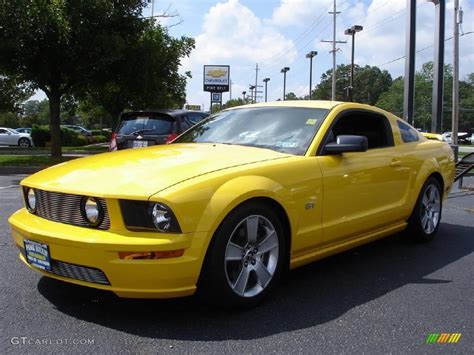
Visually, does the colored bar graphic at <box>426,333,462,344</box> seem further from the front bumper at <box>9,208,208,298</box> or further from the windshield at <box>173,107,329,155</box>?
the windshield at <box>173,107,329,155</box>

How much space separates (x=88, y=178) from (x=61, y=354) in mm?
1154

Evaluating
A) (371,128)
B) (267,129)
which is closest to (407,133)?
(371,128)

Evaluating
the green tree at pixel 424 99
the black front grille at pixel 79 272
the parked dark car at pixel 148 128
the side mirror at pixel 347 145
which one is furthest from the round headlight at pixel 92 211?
the green tree at pixel 424 99

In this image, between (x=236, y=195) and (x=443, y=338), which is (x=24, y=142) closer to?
(x=236, y=195)

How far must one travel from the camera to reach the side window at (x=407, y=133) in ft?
18.6

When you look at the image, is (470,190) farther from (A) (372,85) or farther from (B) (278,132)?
(A) (372,85)

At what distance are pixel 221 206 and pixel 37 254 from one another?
1265 mm

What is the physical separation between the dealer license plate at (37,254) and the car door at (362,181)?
6.83 ft

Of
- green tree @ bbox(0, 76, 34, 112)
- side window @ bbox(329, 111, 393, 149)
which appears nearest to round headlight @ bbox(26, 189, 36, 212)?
side window @ bbox(329, 111, 393, 149)

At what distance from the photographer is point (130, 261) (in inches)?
127

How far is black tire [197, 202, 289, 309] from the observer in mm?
3445

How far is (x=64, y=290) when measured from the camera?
4.03 meters

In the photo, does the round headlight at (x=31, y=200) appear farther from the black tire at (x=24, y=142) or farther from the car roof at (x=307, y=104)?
the black tire at (x=24, y=142)

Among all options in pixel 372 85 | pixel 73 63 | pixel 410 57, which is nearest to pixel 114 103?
pixel 73 63
